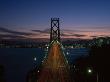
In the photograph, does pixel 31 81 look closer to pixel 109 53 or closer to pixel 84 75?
pixel 84 75

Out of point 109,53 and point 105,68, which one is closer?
point 105,68

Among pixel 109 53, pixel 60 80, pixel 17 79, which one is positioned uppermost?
pixel 109 53

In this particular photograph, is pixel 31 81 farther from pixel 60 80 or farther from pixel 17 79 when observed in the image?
pixel 17 79

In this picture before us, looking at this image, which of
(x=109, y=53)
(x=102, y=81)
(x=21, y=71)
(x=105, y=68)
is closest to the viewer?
(x=102, y=81)

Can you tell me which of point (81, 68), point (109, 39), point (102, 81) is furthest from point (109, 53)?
point (109, 39)

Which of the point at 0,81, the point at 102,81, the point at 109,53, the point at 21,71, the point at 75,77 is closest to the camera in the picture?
the point at 0,81

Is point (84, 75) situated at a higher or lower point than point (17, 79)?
higher

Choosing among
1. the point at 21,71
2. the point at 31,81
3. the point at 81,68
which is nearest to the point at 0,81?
the point at 31,81

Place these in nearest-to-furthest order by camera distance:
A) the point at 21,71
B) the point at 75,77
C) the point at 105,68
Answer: the point at 105,68 < the point at 75,77 < the point at 21,71

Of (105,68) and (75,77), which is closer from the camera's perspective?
(105,68)
